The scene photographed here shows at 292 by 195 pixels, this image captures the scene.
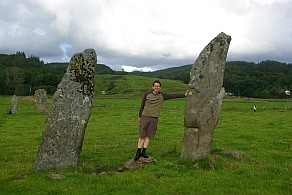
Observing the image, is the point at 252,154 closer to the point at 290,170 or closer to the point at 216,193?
the point at 290,170

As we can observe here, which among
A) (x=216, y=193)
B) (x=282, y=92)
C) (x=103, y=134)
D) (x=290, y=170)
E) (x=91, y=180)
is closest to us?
(x=216, y=193)

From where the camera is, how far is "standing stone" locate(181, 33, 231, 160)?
13.2m

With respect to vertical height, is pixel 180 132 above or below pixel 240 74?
below

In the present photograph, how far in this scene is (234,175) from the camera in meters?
11.6

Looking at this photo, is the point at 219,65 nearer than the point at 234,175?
No

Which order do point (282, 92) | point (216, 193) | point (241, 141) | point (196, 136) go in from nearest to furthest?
point (216, 193) → point (196, 136) → point (241, 141) → point (282, 92)

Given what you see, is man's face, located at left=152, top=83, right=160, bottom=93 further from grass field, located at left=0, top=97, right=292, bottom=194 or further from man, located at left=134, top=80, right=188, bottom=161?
grass field, located at left=0, top=97, right=292, bottom=194

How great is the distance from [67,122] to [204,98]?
544cm

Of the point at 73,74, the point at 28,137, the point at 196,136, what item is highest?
the point at 73,74

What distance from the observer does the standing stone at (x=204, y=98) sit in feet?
43.4

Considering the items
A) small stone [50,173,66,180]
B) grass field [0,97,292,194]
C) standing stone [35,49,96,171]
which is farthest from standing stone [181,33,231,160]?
small stone [50,173,66,180]

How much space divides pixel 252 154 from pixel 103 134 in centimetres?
1056

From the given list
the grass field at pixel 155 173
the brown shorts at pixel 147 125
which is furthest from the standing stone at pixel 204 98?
the brown shorts at pixel 147 125

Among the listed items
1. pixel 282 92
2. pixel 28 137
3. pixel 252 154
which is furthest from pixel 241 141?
pixel 282 92
